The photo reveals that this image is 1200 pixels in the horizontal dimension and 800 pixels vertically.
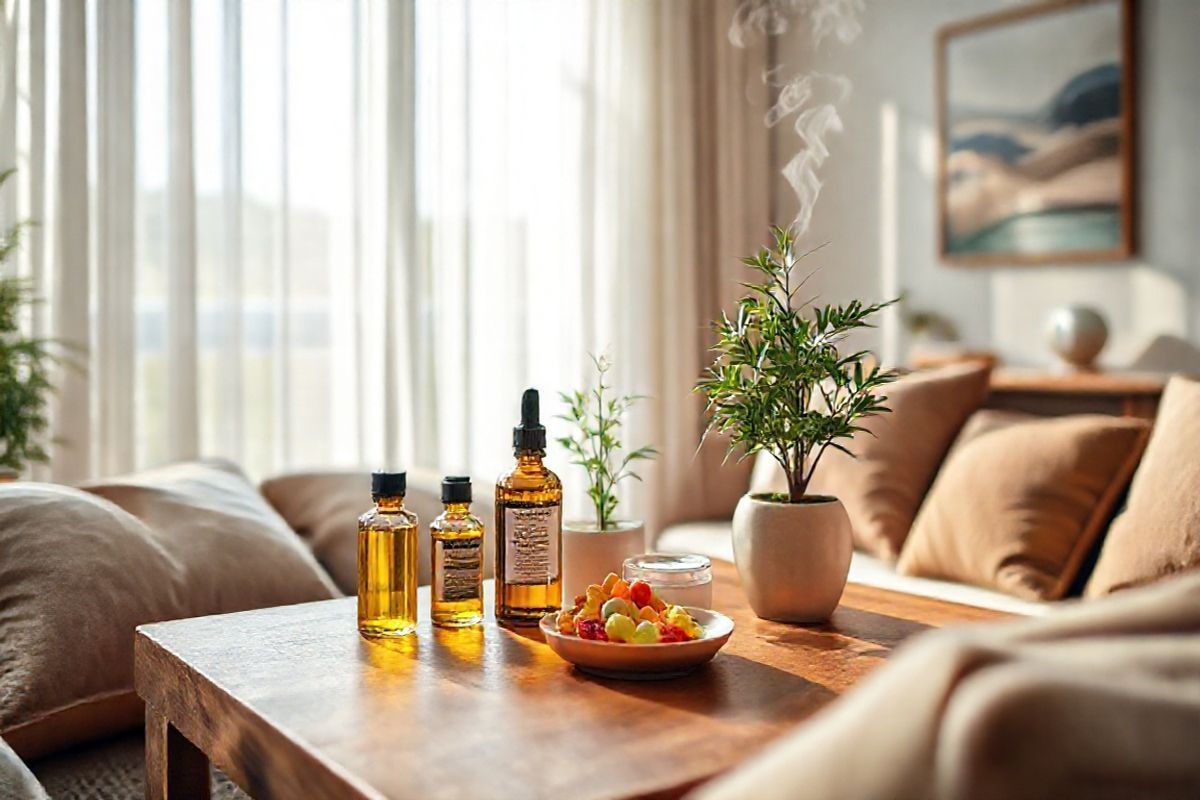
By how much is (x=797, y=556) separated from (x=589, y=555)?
11.4 inches

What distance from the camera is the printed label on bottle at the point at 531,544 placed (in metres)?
1.54

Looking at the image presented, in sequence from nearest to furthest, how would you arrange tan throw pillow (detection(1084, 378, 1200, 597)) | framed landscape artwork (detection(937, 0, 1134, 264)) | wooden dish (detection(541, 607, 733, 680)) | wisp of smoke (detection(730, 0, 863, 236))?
wooden dish (detection(541, 607, 733, 680)) < tan throw pillow (detection(1084, 378, 1200, 597)) < framed landscape artwork (detection(937, 0, 1134, 264)) < wisp of smoke (detection(730, 0, 863, 236))

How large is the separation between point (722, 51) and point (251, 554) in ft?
8.77

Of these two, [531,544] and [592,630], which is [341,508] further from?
[592,630]

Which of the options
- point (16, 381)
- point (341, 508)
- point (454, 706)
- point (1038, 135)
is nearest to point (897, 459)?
point (1038, 135)

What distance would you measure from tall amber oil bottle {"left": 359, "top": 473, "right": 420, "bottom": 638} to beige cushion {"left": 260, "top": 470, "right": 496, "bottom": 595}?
745mm

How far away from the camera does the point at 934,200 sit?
3730 millimetres

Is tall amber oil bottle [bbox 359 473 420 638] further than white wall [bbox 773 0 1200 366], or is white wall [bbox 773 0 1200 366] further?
white wall [bbox 773 0 1200 366]

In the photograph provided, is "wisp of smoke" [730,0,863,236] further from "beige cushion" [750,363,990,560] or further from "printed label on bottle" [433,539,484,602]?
"printed label on bottle" [433,539,484,602]

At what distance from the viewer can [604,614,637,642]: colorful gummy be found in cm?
132

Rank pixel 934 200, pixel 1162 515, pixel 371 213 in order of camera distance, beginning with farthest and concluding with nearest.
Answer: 1. pixel 934 200
2. pixel 371 213
3. pixel 1162 515

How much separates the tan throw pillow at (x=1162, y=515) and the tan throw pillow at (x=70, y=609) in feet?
5.62

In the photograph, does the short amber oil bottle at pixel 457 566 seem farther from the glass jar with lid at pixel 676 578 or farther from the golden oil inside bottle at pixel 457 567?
the glass jar with lid at pixel 676 578

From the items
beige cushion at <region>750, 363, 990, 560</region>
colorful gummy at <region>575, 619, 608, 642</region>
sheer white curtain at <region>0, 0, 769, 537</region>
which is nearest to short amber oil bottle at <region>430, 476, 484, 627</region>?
colorful gummy at <region>575, 619, 608, 642</region>
